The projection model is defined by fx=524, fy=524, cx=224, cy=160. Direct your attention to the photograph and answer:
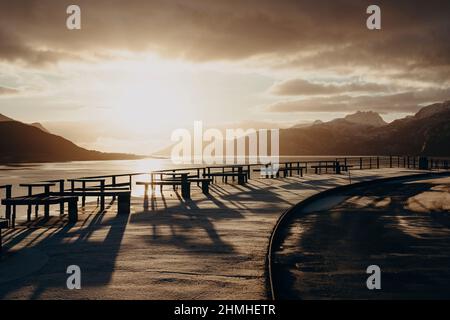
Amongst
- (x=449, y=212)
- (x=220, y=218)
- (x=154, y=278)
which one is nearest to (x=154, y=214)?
(x=220, y=218)

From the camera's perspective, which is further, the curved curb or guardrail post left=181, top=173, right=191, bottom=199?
guardrail post left=181, top=173, right=191, bottom=199

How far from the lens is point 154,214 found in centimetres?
1570

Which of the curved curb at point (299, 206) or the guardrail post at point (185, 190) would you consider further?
the guardrail post at point (185, 190)

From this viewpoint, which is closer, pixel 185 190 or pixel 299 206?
pixel 299 206

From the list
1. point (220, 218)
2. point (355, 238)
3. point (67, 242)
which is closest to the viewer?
point (67, 242)

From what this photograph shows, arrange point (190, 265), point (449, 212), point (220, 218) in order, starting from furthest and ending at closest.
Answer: point (449, 212)
point (220, 218)
point (190, 265)

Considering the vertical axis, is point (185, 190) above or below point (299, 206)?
above

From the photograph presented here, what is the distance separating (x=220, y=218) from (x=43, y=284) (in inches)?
299
